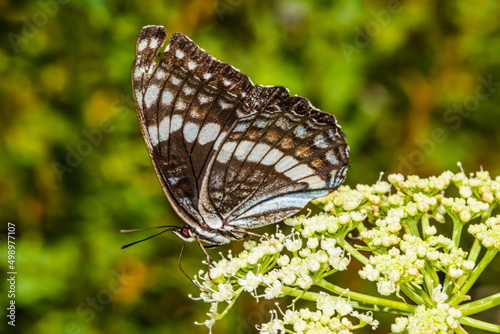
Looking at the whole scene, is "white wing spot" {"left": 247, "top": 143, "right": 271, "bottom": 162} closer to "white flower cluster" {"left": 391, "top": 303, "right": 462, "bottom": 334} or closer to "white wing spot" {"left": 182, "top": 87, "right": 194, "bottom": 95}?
"white wing spot" {"left": 182, "top": 87, "right": 194, "bottom": 95}

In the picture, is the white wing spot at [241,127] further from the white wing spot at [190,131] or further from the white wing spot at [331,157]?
the white wing spot at [331,157]

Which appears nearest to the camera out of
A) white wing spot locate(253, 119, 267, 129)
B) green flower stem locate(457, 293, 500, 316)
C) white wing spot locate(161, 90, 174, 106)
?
green flower stem locate(457, 293, 500, 316)

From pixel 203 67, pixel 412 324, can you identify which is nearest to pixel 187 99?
pixel 203 67

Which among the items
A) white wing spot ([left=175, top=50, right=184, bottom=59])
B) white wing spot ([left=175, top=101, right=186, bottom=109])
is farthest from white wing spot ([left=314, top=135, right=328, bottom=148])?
white wing spot ([left=175, top=50, right=184, bottom=59])

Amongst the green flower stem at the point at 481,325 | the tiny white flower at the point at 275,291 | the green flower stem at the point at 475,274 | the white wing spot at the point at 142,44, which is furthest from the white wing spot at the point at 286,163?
the green flower stem at the point at 481,325

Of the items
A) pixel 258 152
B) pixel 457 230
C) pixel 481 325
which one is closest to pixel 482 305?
pixel 481 325
